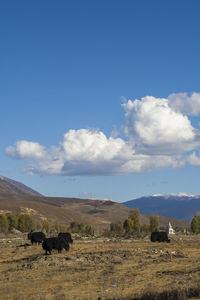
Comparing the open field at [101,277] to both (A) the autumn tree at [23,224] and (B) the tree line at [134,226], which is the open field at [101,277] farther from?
(A) the autumn tree at [23,224]

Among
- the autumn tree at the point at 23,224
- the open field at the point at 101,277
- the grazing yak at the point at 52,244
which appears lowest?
the open field at the point at 101,277

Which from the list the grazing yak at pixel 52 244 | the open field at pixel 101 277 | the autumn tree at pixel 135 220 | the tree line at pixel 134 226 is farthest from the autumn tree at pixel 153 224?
the open field at pixel 101 277

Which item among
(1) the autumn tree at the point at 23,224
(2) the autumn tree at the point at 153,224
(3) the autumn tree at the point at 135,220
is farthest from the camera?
(2) the autumn tree at the point at 153,224

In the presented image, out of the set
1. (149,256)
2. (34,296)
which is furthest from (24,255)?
(34,296)

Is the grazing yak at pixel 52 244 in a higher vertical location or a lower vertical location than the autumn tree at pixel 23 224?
lower

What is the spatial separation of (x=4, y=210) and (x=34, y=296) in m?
176

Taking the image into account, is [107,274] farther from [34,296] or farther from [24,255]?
[24,255]

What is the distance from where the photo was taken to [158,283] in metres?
19.1

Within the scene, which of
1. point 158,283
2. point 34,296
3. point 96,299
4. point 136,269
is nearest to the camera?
point 96,299

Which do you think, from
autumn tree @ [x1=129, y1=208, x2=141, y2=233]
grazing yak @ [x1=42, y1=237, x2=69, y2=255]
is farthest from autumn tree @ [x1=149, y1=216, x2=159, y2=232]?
grazing yak @ [x1=42, y1=237, x2=69, y2=255]

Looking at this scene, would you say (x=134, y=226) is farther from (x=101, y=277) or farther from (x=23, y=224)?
(x=101, y=277)

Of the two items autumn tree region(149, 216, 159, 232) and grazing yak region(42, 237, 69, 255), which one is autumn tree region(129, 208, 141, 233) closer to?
autumn tree region(149, 216, 159, 232)

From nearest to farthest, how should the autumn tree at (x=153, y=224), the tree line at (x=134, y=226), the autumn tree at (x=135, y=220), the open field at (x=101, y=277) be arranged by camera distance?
the open field at (x=101, y=277)
the tree line at (x=134, y=226)
the autumn tree at (x=135, y=220)
the autumn tree at (x=153, y=224)

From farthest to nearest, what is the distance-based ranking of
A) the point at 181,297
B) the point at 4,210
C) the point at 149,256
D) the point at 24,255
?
the point at 4,210 < the point at 24,255 < the point at 149,256 < the point at 181,297
